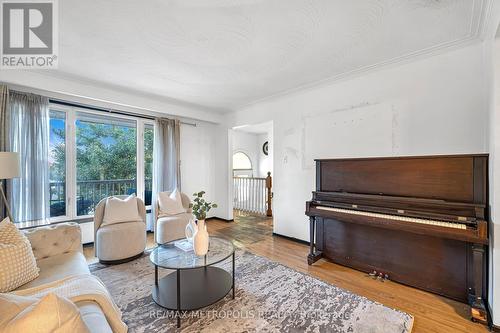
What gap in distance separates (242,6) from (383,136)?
2.18 meters

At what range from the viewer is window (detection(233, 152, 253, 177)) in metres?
7.85

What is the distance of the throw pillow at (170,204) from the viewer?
12.2 ft

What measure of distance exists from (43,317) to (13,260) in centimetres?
123

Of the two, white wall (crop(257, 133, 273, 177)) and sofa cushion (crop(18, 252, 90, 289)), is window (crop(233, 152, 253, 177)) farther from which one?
sofa cushion (crop(18, 252, 90, 289))

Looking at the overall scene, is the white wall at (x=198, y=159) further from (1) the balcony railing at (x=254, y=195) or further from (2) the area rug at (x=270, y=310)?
(2) the area rug at (x=270, y=310)

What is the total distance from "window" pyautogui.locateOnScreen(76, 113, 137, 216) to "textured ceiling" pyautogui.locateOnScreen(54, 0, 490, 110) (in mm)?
985

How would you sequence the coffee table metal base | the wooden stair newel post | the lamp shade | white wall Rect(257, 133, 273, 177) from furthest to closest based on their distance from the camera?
1. white wall Rect(257, 133, 273, 177)
2. the wooden stair newel post
3. the lamp shade
4. the coffee table metal base

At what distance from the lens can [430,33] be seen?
2.12 metres

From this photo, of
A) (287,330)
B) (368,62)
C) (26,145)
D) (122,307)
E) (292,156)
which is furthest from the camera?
(292,156)

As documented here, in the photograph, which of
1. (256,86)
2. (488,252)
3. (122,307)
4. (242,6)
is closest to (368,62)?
(256,86)

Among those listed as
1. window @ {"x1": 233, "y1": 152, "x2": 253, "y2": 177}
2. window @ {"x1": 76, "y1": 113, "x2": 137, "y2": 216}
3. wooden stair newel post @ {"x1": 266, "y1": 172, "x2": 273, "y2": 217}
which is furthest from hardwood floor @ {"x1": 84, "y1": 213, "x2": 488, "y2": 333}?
window @ {"x1": 233, "y1": 152, "x2": 253, "y2": 177}

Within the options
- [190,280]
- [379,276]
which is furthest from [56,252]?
[379,276]

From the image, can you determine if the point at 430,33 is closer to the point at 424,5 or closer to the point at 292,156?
the point at 424,5

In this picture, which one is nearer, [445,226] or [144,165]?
[445,226]
